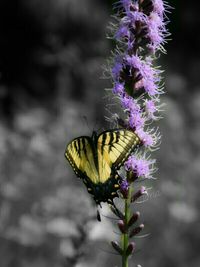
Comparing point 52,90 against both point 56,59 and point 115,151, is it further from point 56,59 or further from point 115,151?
point 115,151

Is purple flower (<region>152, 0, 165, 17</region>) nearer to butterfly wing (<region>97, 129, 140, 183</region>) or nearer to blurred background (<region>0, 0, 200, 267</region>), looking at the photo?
butterfly wing (<region>97, 129, 140, 183</region>)

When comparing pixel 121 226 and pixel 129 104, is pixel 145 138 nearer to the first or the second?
pixel 129 104

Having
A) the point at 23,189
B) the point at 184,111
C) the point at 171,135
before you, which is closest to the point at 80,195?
the point at 23,189

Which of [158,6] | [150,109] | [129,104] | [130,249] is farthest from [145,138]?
[158,6]

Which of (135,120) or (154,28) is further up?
(154,28)

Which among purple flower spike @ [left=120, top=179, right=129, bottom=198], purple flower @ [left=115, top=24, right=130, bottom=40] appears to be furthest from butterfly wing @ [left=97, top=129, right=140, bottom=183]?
purple flower @ [left=115, top=24, right=130, bottom=40]

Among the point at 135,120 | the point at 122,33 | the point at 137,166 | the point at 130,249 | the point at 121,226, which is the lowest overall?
the point at 130,249

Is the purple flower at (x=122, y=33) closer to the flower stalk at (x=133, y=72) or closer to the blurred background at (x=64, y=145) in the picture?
the flower stalk at (x=133, y=72)

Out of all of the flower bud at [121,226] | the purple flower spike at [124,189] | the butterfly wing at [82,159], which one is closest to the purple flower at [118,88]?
the butterfly wing at [82,159]
